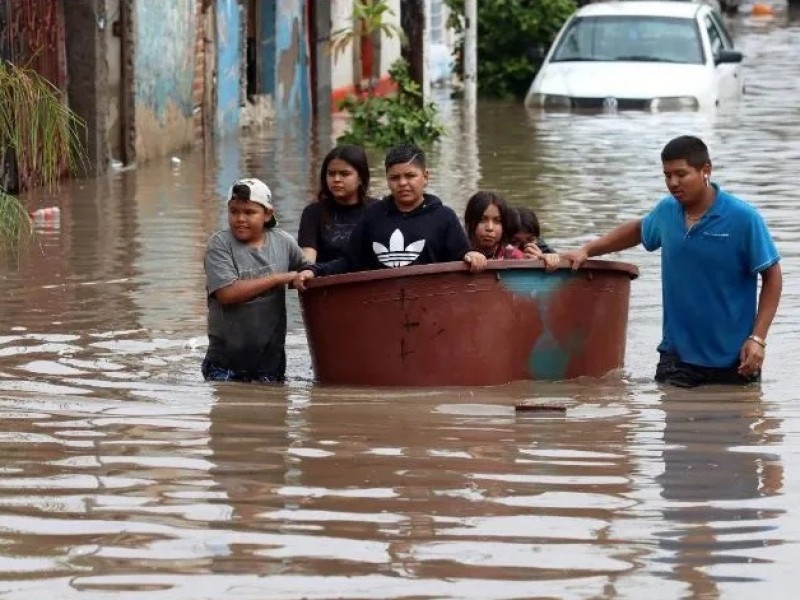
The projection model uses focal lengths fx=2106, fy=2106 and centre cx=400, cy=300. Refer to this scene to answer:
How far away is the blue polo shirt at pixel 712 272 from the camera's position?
27.3ft

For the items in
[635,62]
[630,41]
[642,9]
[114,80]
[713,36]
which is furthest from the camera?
[713,36]

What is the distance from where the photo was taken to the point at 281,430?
7535 mm

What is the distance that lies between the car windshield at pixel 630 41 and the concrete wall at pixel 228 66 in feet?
13.1

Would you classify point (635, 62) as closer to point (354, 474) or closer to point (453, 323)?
point (453, 323)

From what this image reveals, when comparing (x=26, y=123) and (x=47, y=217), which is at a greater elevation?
(x=26, y=123)

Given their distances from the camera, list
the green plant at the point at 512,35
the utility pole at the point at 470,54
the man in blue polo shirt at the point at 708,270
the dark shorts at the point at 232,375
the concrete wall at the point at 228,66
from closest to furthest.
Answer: the man in blue polo shirt at the point at 708,270 → the dark shorts at the point at 232,375 → the concrete wall at the point at 228,66 → the utility pole at the point at 470,54 → the green plant at the point at 512,35

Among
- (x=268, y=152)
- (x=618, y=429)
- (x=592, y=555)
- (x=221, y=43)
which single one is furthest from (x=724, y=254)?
(x=221, y=43)

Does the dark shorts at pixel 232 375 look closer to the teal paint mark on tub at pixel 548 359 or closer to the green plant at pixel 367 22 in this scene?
the teal paint mark on tub at pixel 548 359

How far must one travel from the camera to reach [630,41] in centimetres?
2566

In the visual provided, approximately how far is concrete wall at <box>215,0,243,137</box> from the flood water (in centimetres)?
1139

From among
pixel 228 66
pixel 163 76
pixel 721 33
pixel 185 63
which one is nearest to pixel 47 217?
pixel 163 76

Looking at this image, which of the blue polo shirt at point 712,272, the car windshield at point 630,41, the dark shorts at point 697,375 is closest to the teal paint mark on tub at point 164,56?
the car windshield at point 630,41

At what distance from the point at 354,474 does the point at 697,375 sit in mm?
2385

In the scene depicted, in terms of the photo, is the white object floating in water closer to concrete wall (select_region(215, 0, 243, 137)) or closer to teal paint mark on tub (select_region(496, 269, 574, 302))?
teal paint mark on tub (select_region(496, 269, 574, 302))
